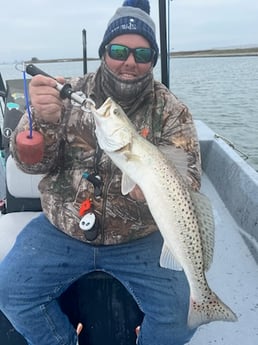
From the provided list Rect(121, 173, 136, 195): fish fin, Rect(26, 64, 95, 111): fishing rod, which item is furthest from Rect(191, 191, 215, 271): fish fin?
Rect(26, 64, 95, 111): fishing rod

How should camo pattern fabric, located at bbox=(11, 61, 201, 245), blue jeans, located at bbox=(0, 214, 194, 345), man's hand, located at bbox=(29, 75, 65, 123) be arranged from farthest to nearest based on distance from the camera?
1. camo pattern fabric, located at bbox=(11, 61, 201, 245)
2. blue jeans, located at bbox=(0, 214, 194, 345)
3. man's hand, located at bbox=(29, 75, 65, 123)

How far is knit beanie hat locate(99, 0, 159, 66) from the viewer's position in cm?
312

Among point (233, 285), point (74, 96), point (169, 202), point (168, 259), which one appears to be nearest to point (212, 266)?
point (233, 285)

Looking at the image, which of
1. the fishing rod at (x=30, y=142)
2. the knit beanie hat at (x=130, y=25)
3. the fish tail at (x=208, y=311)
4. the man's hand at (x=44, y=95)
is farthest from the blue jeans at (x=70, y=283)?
the knit beanie hat at (x=130, y=25)

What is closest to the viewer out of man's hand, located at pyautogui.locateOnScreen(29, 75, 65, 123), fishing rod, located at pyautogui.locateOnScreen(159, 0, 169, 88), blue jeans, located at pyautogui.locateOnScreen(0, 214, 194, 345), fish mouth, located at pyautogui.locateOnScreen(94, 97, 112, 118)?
Result: fish mouth, located at pyautogui.locateOnScreen(94, 97, 112, 118)

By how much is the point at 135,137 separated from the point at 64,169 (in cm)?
96

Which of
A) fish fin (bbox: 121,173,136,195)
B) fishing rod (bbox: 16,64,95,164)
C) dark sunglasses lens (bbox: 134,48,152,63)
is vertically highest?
dark sunglasses lens (bbox: 134,48,152,63)

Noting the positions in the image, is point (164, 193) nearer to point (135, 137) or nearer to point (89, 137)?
point (135, 137)

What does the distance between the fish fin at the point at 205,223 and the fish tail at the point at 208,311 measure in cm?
18

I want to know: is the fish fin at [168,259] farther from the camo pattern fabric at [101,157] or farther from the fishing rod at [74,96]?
the fishing rod at [74,96]

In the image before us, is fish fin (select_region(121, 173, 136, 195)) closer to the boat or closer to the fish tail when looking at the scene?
the fish tail

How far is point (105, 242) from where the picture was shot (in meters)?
2.96

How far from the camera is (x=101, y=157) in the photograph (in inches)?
120

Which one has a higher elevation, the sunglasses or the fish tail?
the sunglasses
